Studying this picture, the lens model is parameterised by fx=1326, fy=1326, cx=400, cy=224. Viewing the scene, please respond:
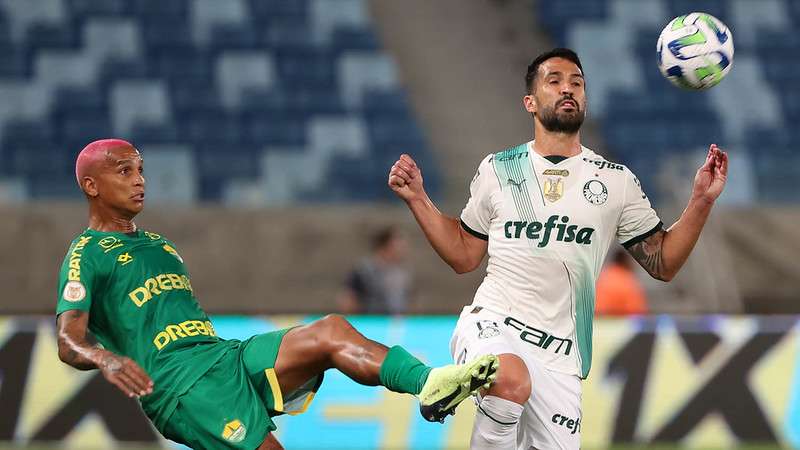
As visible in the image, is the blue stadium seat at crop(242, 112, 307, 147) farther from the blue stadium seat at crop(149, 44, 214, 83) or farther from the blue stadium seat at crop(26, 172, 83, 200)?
the blue stadium seat at crop(26, 172, 83, 200)

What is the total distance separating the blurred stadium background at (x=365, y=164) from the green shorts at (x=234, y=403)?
428 centimetres

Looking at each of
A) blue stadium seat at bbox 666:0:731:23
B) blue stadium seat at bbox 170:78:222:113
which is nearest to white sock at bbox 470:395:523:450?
blue stadium seat at bbox 170:78:222:113

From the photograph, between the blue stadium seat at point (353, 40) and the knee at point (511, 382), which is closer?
the knee at point (511, 382)

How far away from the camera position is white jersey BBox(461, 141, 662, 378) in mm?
5789

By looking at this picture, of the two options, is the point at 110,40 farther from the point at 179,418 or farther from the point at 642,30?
the point at 179,418

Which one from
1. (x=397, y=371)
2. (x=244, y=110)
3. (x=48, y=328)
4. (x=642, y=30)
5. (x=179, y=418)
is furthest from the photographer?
(x=642, y=30)

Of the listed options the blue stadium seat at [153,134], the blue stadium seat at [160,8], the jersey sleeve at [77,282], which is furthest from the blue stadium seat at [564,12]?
the jersey sleeve at [77,282]

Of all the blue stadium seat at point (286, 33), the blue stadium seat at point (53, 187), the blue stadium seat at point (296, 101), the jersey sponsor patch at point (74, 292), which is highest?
the blue stadium seat at point (286, 33)

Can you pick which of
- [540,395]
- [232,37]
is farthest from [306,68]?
[540,395]

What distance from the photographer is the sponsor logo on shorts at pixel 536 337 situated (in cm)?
579

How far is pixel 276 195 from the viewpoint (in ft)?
42.8

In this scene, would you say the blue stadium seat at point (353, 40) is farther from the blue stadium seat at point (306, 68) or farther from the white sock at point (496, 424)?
the white sock at point (496, 424)

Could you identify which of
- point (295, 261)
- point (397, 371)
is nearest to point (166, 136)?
point (295, 261)

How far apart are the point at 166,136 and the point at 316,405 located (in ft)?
14.0
